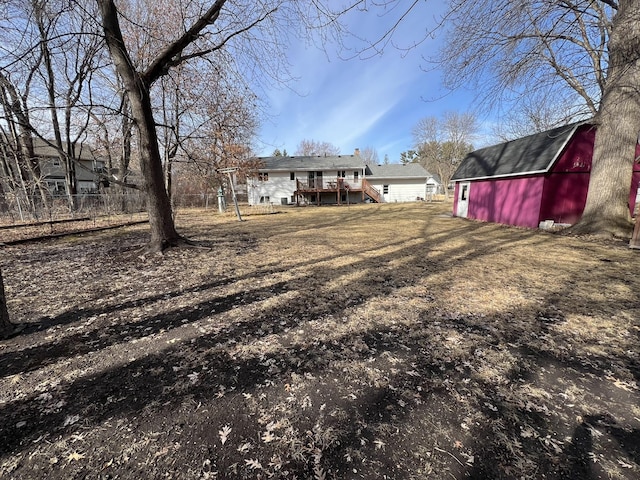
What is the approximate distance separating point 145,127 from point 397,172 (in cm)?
3031

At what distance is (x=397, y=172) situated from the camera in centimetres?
3262

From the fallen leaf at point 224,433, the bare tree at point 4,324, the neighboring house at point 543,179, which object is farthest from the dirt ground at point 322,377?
the neighboring house at point 543,179

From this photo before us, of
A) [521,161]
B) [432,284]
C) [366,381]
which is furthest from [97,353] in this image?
[521,161]

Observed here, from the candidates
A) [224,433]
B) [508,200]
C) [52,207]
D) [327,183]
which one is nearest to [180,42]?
[224,433]

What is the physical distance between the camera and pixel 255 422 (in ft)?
6.05

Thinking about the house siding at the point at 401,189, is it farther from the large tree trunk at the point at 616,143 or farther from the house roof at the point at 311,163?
the large tree trunk at the point at 616,143

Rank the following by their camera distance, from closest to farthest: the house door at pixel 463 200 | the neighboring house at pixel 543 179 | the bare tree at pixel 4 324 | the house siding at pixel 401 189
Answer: the bare tree at pixel 4 324
the neighboring house at pixel 543 179
the house door at pixel 463 200
the house siding at pixel 401 189

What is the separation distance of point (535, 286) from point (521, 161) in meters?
10.3

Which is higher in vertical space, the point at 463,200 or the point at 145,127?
the point at 145,127

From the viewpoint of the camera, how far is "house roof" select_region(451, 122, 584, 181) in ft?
34.3

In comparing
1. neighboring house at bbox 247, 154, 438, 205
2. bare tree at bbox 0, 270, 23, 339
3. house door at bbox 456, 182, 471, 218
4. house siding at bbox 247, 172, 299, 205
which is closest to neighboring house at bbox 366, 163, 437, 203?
neighboring house at bbox 247, 154, 438, 205

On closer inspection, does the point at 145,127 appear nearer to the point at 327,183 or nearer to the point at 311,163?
the point at 327,183

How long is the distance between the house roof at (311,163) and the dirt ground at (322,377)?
26.6m

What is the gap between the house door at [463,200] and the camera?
624 inches
